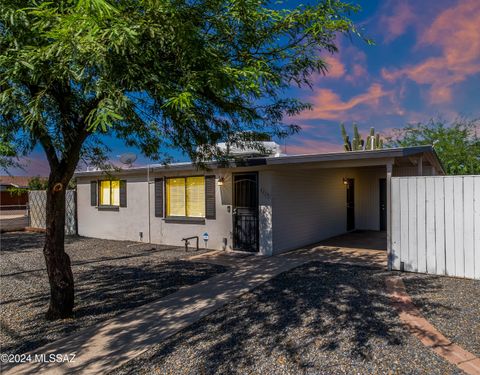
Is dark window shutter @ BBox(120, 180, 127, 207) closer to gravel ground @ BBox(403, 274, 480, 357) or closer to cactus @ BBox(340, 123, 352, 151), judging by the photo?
gravel ground @ BBox(403, 274, 480, 357)

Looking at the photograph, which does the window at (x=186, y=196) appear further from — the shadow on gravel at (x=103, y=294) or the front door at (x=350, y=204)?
the front door at (x=350, y=204)

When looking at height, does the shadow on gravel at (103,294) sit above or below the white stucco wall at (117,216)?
below

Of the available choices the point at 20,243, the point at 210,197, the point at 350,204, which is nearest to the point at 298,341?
the point at 210,197

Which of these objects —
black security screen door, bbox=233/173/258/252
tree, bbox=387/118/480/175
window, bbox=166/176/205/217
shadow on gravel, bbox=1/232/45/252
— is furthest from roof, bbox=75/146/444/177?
tree, bbox=387/118/480/175

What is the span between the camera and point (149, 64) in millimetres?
3195

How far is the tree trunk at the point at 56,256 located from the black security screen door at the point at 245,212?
4858 mm

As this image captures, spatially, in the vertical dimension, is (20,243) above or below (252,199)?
below

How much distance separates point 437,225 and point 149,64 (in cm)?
568

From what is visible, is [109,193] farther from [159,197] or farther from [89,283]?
[89,283]

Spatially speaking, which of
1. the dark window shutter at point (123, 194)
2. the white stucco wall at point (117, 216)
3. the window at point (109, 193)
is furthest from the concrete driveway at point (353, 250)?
the window at point (109, 193)

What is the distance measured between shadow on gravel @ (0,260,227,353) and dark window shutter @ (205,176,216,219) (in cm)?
181

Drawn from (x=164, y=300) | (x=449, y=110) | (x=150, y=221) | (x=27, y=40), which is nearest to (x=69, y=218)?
(x=150, y=221)

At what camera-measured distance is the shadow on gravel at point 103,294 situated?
12.2 ft

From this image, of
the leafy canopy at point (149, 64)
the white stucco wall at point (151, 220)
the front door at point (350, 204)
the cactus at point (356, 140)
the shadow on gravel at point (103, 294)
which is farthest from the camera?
the cactus at point (356, 140)
